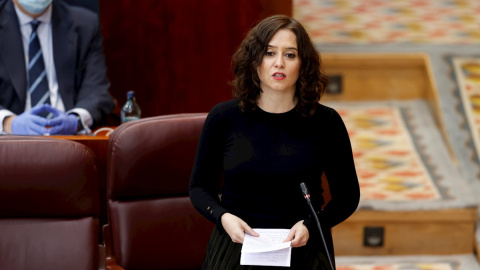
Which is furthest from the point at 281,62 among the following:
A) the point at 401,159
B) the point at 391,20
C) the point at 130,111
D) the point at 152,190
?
the point at 391,20

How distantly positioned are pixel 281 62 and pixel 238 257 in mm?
337

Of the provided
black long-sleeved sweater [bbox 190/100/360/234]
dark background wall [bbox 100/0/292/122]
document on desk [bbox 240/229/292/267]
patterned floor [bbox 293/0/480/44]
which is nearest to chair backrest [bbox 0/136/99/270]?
black long-sleeved sweater [bbox 190/100/360/234]

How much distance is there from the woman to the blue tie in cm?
127

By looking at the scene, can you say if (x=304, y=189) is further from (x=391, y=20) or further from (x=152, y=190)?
(x=391, y=20)

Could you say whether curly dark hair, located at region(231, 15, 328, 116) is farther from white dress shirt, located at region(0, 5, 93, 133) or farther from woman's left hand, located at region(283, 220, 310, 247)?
white dress shirt, located at region(0, 5, 93, 133)

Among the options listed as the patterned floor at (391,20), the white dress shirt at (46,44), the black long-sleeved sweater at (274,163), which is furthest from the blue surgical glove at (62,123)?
the patterned floor at (391,20)

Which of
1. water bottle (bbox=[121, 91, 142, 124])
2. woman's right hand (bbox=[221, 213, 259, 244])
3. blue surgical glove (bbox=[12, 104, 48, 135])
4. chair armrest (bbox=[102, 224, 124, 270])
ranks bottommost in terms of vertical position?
chair armrest (bbox=[102, 224, 124, 270])

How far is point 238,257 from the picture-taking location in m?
1.32

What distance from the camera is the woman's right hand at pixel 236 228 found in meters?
1.27

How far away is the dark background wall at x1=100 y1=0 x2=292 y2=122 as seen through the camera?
2684mm

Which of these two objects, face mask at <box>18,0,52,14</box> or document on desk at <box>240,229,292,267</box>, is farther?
face mask at <box>18,0,52,14</box>

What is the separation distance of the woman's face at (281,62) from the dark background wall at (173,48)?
1.33 meters

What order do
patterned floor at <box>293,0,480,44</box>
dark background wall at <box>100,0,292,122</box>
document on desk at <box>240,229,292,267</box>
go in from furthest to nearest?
patterned floor at <box>293,0,480,44</box>
dark background wall at <box>100,0,292,122</box>
document on desk at <box>240,229,292,267</box>

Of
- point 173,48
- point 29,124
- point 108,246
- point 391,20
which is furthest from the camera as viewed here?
point 391,20
